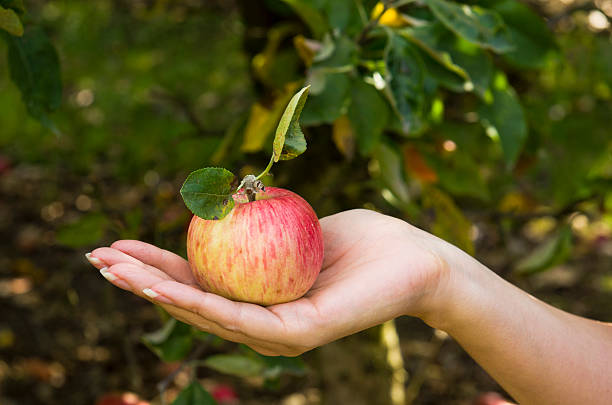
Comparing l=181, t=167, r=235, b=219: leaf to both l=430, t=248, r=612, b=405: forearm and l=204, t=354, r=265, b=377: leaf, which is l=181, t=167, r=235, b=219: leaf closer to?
l=430, t=248, r=612, b=405: forearm

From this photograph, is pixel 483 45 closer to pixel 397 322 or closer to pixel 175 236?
pixel 175 236

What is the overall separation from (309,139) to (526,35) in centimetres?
73

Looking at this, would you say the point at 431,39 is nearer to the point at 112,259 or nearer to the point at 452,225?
the point at 452,225

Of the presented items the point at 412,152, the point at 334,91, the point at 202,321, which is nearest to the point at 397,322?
the point at 412,152

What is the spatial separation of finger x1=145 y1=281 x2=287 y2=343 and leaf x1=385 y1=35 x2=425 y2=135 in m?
0.50

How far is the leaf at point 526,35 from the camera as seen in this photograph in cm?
149

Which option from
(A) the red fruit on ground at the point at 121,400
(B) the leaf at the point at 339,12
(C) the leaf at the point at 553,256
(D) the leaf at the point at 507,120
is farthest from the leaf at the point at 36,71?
(C) the leaf at the point at 553,256

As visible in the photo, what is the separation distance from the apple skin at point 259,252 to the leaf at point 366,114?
0.32 m

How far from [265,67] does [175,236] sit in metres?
0.75

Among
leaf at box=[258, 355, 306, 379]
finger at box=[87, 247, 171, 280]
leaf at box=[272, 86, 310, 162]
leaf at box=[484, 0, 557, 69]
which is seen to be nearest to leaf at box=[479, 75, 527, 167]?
leaf at box=[484, 0, 557, 69]

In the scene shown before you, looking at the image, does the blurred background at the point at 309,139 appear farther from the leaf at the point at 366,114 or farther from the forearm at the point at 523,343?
the forearm at the point at 523,343

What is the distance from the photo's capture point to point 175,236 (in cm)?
215

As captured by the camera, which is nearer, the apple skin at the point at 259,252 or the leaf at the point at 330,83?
the apple skin at the point at 259,252

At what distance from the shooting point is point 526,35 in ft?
4.94
